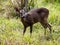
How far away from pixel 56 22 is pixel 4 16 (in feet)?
7.18

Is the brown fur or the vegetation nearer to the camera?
the vegetation

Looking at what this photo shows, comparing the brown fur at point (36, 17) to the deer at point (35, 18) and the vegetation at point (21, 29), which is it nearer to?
the deer at point (35, 18)

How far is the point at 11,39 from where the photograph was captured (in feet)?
24.5

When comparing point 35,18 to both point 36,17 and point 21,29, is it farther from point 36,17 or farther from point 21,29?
point 21,29

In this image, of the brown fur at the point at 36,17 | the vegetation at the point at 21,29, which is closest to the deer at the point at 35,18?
the brown fur at the point at 36,17

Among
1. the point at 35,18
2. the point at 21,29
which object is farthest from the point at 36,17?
the point at 21,29

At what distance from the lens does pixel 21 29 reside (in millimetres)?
9547

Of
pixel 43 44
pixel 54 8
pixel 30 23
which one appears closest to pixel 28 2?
pixel 54 8

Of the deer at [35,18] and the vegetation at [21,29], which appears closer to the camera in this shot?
the vegetation at [21,29]

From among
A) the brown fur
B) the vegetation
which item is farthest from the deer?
the vegetation

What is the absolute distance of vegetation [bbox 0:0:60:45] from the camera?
7641 mm

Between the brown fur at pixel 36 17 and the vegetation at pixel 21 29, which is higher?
the brown fur at pixel 36 17

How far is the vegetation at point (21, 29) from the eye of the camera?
764cm

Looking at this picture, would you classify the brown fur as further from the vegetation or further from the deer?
the vegetation
